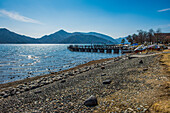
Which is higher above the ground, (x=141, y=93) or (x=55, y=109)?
(x=141, y=93)

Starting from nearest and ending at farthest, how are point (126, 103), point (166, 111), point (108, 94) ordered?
point (166, 111) → point (126, 103) → point (108, 94)

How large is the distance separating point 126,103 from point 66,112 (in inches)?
106

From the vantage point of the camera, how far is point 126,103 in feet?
16.8

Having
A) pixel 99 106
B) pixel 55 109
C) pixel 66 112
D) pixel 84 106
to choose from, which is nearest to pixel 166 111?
pixel 99 106

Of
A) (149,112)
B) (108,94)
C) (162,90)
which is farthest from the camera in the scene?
(108,94)

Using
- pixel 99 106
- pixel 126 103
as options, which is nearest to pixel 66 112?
pixel 99 106

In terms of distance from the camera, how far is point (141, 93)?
19.4ft

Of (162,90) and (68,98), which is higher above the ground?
(162,90)

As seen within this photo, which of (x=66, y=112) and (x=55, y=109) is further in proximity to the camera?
(x=55, y=109)

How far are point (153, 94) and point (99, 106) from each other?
2.66 metres

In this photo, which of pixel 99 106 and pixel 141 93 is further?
pixel 141 93

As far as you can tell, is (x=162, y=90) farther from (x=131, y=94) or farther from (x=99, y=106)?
(x=99, y=106)

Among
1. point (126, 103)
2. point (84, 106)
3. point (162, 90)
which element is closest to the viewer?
point (126, 103)

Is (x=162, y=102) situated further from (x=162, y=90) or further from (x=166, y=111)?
(x=162, y=90)
